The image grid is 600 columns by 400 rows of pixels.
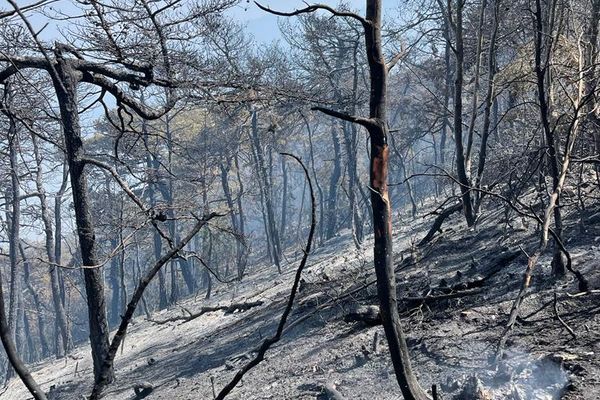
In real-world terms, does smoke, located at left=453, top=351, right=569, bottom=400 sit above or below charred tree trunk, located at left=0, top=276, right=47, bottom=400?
below

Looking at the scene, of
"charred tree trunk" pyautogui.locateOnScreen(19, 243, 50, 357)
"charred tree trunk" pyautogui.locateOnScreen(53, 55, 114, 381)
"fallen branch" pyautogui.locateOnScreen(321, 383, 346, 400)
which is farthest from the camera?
"charred tree trunk" pyautogui.locateOnScreen(19, 243, 50, 357)

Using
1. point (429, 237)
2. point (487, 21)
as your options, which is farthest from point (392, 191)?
point (429, 237)

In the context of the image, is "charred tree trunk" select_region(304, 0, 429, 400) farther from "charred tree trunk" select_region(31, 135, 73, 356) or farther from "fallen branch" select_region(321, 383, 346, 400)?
"charred tree trunk" select_region(31, 135, 73, 356)

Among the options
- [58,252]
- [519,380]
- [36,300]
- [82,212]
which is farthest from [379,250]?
[36,300]

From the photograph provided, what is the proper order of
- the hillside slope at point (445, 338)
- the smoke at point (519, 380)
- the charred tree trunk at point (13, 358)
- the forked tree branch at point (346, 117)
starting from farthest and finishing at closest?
the hillside slope at point (445, 338), the smoke at point (519, 380), the forked tree branch at point (346, 117), the charred tree trunk at point (13, 358)

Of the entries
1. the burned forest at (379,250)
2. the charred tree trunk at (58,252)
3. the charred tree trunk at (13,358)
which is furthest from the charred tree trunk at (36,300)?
A: the charred tree trunk at (13,358)

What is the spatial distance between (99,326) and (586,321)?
5.29 m

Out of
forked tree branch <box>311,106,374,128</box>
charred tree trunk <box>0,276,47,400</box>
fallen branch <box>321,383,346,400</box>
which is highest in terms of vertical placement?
forked tree branch <box>311,106,374,128</box>

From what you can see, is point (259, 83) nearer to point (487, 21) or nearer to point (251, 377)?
point (251, 377)

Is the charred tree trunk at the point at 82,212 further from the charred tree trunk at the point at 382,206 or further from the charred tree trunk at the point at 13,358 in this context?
the charred tree trunk at the point at 13,358

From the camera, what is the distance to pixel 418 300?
6273mm

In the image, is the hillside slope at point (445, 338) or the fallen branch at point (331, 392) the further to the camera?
the fallen branch at point (331, 392)

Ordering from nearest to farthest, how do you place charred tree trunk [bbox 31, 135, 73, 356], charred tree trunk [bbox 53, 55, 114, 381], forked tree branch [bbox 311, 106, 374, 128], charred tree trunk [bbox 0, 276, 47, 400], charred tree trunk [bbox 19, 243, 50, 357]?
charred tree trunk [bbox 0, 276, 47, 400] → forked tree branch [bbox 311, 106, 374, 128] → charred tree trunk [bbox 53, 55, 114, 381] → charred tree trunk [bbox 31, 135, 73, 356] → charred tree trunk [bbox 19, 243, 50, 357]

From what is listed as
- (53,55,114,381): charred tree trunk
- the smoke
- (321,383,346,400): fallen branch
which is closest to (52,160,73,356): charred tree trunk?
(53,55,114,381): charred tree trunk
